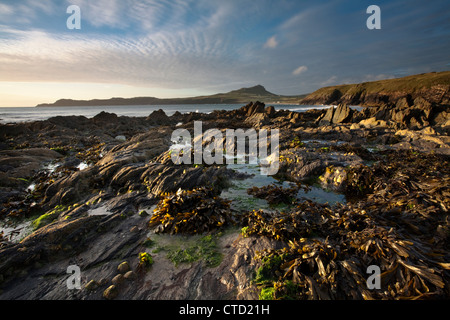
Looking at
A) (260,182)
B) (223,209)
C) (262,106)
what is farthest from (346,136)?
(262,106)

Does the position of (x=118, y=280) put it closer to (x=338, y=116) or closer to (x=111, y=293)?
(x=111, y=293)

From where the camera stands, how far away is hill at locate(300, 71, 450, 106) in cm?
6372

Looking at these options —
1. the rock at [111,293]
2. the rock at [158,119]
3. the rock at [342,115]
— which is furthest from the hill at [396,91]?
the rock at [111,293]

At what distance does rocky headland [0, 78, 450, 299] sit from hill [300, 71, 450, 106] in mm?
62220

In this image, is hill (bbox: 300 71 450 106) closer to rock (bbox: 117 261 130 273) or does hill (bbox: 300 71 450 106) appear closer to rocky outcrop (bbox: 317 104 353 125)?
rocky outcrop (bbox: 317 104 353 125)

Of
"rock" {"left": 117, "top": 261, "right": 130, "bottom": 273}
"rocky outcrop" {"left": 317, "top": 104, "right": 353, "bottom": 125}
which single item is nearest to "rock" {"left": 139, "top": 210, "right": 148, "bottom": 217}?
"rock" {"left": 117, "top": 261, "right": 130, "bottom": 273}

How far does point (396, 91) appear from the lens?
80.4 meters

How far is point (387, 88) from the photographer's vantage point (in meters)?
86.4

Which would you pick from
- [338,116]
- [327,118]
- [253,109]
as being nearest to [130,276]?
[338,116]

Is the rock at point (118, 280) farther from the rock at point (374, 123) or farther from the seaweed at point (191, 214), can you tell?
the rock at point (374, 123)

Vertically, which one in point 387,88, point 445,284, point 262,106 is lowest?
point 445,284

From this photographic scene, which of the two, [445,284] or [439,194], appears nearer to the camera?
[445,284]

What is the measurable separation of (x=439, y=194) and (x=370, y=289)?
4414mm
